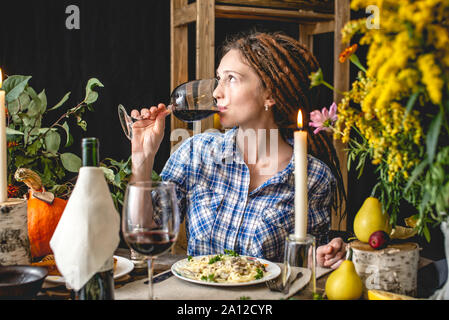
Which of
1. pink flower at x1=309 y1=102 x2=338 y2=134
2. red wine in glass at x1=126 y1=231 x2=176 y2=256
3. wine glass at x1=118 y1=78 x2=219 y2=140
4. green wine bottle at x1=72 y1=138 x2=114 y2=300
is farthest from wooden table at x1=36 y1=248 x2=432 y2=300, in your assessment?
wine glass at x1=118 y1=78 x2=219 y2=140

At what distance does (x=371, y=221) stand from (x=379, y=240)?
0.22 ft

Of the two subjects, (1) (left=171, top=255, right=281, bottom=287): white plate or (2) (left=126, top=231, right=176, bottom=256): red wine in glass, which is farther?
(1) (left=171, top=255, right=281, bottom=287): white plate

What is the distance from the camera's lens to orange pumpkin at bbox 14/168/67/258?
1.25m

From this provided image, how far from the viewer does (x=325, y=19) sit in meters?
2.70

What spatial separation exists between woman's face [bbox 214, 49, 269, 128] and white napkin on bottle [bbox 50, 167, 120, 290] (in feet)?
2.83

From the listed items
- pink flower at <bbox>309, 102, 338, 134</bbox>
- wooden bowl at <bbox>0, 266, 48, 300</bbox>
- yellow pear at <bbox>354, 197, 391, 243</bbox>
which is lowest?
wooden bowl at <bbox>0, 266, 48, 300</bbox>

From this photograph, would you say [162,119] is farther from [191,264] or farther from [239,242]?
[191,264]

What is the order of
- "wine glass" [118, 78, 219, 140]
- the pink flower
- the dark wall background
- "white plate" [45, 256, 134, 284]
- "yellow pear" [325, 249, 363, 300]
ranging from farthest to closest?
the dark wall background < "wine glass" [118, 78, 219, 140] < the pink flower < "white plate" [45, 256, 134, 284] < "yellow pear" [325, 249, 363, 300]

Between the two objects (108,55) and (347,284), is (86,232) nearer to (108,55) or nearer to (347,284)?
(347,284)

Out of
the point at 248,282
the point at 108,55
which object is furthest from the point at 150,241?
the point at 108,55

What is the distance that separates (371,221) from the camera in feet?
3.24

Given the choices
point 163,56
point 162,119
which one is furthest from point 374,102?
point 163,56

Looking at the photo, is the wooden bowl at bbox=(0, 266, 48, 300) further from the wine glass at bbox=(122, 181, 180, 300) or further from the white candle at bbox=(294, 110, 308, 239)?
the white candle at bbox=(294, 110, 308, 239)

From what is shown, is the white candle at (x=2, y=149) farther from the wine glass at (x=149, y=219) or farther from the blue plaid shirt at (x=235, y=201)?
the blue plaid shirt at (x=235, y=201)
